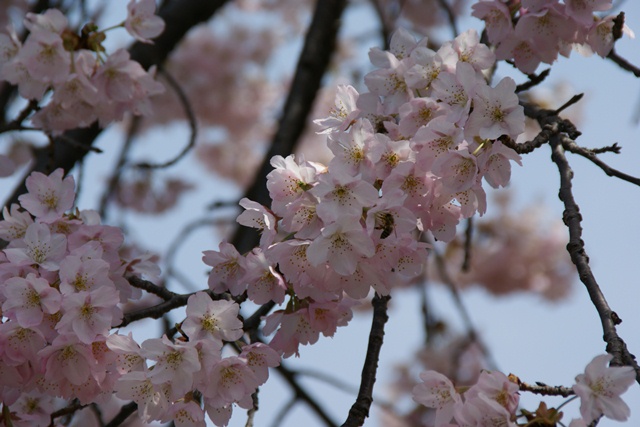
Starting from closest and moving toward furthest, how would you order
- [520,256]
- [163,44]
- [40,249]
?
[40,249], [163,44], [520,256]

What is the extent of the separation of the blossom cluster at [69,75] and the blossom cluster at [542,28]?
95cm

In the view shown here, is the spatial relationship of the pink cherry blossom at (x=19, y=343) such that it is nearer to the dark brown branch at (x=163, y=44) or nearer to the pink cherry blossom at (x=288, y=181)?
the pink cherry blossom at (x=288, y=181)

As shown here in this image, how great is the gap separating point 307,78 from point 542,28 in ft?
6.25

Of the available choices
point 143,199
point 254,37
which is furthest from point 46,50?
point 254,37

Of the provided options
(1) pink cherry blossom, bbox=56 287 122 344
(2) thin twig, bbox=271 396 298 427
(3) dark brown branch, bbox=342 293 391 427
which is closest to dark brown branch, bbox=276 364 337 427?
(2) thin twig, bbox=271 396 298 427

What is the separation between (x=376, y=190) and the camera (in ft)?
4.28

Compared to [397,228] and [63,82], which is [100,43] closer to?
[63,82]

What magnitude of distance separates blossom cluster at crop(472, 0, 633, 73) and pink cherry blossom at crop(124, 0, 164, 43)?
1.00m

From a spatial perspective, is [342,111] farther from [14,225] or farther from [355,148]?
[14,225]

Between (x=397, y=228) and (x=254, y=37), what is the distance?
651 cm

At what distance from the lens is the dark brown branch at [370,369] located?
1.48m

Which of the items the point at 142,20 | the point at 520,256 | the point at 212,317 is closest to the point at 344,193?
the point at 212,317

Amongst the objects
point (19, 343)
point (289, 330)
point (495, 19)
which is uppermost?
point (495, 19)

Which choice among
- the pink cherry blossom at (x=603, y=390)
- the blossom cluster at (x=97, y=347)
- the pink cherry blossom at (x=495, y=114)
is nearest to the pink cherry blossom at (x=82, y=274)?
the blossom cluster at (x=97, y=347)
